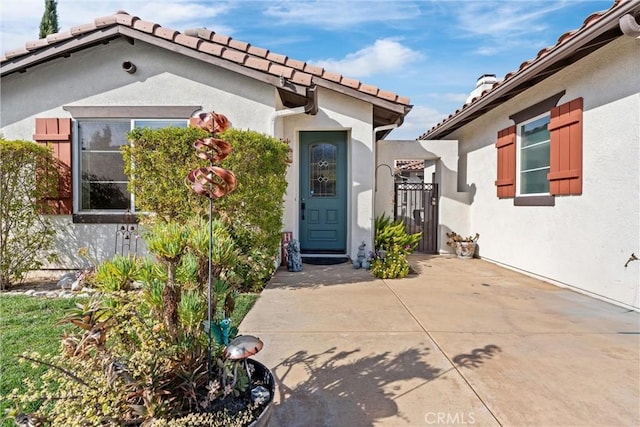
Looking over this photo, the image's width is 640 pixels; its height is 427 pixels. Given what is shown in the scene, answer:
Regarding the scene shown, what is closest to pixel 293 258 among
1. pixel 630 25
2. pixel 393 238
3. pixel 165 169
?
pixel 393 238

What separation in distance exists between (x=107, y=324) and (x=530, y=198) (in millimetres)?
7362

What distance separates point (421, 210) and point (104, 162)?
7831mm

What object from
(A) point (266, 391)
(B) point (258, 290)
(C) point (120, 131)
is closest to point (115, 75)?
(C) point (120, 131)

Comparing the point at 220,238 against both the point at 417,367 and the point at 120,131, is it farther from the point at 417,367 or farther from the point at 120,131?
the point at 120,131

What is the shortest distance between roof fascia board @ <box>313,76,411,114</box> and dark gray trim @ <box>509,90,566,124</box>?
237cm

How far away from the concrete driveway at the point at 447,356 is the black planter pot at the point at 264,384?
37 cm

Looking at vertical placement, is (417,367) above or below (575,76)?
below

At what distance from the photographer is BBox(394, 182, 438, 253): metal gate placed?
32.3 feet

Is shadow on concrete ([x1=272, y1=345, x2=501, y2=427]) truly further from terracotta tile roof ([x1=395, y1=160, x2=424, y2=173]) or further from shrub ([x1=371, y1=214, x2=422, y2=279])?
terracotta tile roof ([x1=395, y1=160, x2=424, y2=173])

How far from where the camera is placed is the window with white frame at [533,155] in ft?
22.1

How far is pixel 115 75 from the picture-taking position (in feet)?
22.2

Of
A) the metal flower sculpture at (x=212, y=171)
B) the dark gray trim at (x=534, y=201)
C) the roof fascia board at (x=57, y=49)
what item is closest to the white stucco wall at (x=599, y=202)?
the dark gray trim at (x=534, y=201)

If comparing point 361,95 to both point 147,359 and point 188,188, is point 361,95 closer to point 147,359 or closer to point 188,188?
point 188,188

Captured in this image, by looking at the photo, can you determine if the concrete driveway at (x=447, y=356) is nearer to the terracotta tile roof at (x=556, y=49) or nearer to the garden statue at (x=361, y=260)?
the garden statue at (x=361, y=260)
